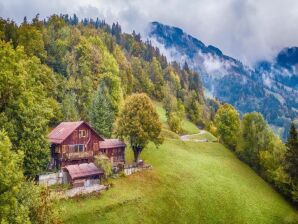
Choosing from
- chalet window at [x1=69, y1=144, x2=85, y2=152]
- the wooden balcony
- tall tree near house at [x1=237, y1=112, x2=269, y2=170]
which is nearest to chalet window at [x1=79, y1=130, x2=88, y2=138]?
chalet window at [x1=69, y1=144, x2=85, y2=152]

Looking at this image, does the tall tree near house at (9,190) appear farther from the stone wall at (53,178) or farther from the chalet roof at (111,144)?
the chalet roof at (111,144)

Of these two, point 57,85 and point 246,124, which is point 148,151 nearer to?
point 246,124

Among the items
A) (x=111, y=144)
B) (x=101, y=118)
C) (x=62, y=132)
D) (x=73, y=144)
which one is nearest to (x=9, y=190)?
(x=73, y=144)

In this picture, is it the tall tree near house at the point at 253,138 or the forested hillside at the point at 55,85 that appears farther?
the tall tree near house at the point at 253,138

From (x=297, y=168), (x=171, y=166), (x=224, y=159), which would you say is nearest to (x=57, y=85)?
(x=171, y=166)

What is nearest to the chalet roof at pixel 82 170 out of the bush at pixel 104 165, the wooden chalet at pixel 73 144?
the bush at pixel 104 165
